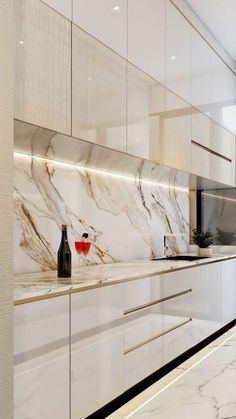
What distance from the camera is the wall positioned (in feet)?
4.71

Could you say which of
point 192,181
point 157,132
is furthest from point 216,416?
point 192,181

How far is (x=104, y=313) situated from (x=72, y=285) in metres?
0.36

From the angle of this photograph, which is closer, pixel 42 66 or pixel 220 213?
pixel 42 66

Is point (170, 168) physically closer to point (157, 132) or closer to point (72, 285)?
point (157, 132)

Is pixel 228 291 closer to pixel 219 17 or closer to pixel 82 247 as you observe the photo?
pixel 82 247

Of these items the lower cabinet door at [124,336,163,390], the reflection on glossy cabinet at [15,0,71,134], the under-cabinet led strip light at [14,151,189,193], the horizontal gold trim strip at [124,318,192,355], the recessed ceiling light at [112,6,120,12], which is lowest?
the lower cabinet door at [124,336,163,390]

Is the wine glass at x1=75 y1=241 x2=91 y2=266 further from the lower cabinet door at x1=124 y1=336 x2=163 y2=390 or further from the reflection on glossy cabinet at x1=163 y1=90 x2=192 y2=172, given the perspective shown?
the reflection on glossy cabinet at x1=163 y1=90 x2=192 y2=172

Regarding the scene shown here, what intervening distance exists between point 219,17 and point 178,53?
2.90ft

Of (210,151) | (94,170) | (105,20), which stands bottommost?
(94,170)

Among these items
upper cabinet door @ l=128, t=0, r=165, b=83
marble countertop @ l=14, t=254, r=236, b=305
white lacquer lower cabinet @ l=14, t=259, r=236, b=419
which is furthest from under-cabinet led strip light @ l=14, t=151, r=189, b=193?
white lacquer lower cabinet @ l=14, t=259, r=236, b=419

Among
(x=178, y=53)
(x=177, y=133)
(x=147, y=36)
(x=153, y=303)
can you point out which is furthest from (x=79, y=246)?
(x=178, y=53)

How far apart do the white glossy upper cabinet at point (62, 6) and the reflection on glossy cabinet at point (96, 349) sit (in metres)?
1.44

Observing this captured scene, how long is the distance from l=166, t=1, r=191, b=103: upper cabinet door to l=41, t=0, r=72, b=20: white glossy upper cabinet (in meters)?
1.36

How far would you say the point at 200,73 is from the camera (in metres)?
4.23
